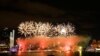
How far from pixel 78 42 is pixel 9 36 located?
84.5ft

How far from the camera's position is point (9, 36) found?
10731cm

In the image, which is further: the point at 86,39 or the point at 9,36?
the point at 9,36

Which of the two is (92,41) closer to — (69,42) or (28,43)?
(69,42)

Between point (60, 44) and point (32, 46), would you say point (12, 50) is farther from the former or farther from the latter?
point (60, 44)

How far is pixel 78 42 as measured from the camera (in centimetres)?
10175

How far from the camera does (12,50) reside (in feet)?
321

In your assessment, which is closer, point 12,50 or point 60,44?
point 12,50

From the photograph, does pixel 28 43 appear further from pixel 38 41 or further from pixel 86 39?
pixel 86 39

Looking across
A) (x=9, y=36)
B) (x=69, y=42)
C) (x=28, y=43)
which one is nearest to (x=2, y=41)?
(x=9, y=36)

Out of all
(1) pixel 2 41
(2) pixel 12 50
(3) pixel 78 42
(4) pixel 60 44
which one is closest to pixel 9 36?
(1) pixel 2 41

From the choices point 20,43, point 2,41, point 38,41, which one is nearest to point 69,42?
point 38,41

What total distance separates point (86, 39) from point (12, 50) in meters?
25.7

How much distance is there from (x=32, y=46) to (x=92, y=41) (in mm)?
22325

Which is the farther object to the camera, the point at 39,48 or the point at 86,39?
the point at 39,48
